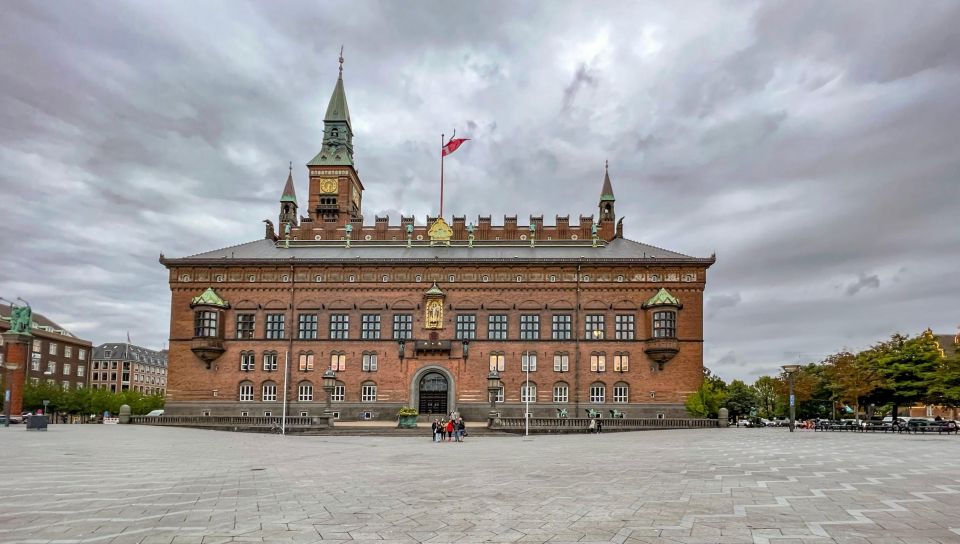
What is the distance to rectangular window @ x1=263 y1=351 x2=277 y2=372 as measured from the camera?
218 ft

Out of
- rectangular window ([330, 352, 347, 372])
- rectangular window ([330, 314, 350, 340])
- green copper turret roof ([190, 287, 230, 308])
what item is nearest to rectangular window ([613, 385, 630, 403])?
rectangular window ([330, 352, 347, 372])

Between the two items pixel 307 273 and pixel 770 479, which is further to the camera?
pixel 307 273

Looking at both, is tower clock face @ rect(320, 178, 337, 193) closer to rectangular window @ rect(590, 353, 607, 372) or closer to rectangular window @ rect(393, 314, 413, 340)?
rectangular window @ rect(393, 314, 413, 340)

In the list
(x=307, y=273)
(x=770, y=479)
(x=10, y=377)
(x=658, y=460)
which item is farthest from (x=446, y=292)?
(x=770, y=479)

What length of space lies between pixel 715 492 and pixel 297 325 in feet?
183

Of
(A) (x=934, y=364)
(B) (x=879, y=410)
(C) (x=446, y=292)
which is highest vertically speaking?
(C) (x=446, y=292)

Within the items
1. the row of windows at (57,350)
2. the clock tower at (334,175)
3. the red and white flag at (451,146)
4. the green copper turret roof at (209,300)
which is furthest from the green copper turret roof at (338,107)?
the row of windows at (57,350)

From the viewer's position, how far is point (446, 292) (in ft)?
219

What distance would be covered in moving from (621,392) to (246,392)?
3458cm

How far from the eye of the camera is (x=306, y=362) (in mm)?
66438

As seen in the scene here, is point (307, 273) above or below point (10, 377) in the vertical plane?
above

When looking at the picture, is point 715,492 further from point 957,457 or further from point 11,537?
point 957,457

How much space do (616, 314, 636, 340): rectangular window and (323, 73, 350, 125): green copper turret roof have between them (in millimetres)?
40881

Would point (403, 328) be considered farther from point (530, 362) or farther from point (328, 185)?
point (328, 185)
